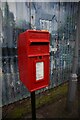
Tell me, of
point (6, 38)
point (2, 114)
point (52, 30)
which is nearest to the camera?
point (6, 38)

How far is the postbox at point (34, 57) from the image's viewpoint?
209 cm

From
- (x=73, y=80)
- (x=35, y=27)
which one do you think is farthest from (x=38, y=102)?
(x=35, y=27)

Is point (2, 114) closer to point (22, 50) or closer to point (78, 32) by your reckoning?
point (22, 50)

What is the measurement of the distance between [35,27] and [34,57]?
1.55 meters

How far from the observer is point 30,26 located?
3.45 m

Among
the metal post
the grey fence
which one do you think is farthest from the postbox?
the metal post

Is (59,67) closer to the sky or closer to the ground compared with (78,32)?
closer to the ground

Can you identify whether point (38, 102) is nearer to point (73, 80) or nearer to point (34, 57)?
point (73, 80)

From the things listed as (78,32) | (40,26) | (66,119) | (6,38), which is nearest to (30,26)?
(40,26)

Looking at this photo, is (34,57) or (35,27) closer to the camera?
(34,57)

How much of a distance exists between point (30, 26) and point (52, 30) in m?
0.71

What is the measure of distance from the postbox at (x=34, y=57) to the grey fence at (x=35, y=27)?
3.21 ft

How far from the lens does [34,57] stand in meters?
2.14

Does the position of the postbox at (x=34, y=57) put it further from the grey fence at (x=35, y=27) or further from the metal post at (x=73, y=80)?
the metal post at (x=73, y=80)
